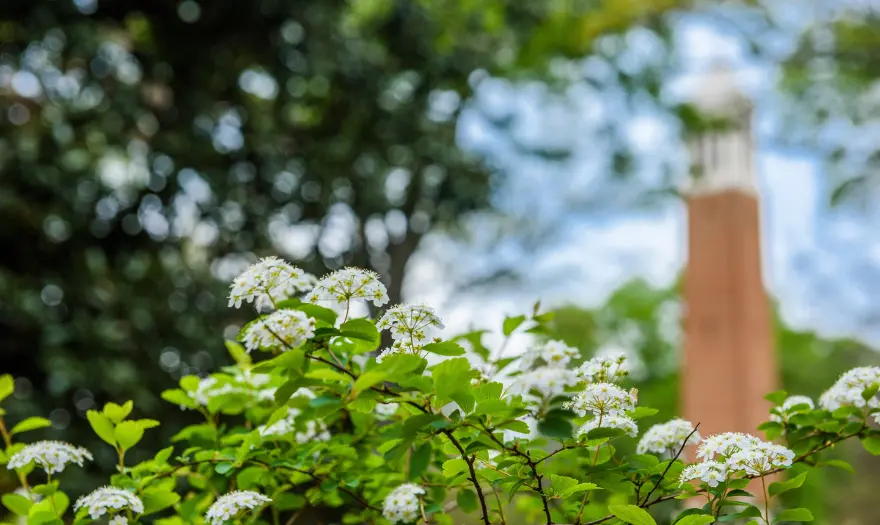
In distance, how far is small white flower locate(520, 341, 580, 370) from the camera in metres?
0.99

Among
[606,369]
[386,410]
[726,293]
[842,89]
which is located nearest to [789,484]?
[606,369]

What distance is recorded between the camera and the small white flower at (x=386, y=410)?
142 cm

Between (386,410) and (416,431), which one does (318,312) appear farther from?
(386,410)

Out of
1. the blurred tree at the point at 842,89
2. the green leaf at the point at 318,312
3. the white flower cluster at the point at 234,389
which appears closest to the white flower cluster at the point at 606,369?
the green leaf at the point at 318,312

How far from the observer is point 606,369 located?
1.11 metres

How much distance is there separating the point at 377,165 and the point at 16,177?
1.70 metres

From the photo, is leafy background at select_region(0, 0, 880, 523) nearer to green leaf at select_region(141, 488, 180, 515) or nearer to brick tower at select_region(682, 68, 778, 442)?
green leaf at select_region(141, 488, 180, 515)

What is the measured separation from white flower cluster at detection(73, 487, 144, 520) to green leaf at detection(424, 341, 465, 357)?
50cm

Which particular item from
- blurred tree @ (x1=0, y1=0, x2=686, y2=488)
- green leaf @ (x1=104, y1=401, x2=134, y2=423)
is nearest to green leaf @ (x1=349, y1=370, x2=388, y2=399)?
green leaf @ (x1=104, y1=401, x2=134, y2=423)

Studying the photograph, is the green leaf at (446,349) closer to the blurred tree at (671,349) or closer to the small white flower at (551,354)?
the small white flower at (551,354)

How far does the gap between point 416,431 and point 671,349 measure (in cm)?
1333

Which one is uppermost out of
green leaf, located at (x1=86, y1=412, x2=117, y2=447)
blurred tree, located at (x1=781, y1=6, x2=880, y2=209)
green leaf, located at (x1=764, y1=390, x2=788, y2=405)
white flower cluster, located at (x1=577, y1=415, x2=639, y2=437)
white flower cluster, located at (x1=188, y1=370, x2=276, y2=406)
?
blurred tree, located at (x1=781, y1=6, x2=880, y2=209)

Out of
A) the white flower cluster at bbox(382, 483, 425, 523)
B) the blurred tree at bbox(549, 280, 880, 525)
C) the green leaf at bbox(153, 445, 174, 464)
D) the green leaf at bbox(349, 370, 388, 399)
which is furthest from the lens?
the blurred tree at bbox(549, 280, 880, 525)

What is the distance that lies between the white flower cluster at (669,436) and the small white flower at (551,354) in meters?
0.35
